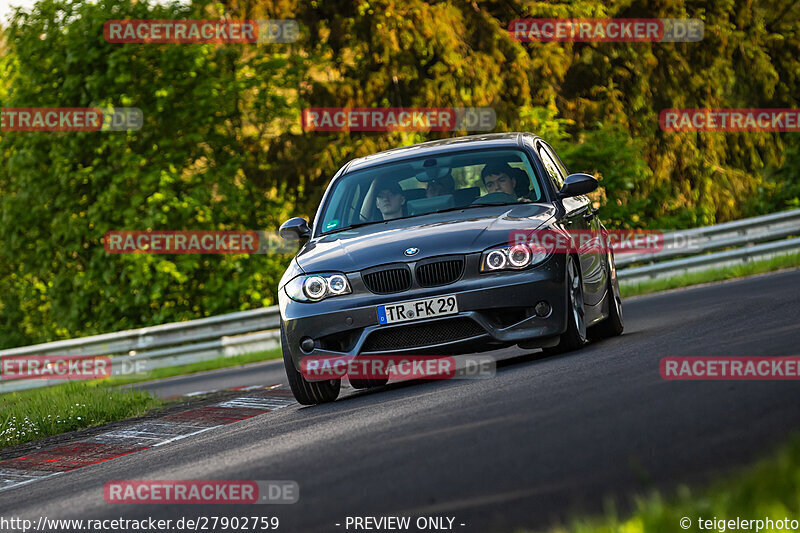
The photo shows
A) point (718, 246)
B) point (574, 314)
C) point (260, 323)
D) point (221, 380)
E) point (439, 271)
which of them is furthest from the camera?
point (260, 323)

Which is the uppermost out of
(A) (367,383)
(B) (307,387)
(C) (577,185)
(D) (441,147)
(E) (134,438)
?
(D) (441,147)

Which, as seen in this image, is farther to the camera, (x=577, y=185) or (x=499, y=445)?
(x=577, y=185)

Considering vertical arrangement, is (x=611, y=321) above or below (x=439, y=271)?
below

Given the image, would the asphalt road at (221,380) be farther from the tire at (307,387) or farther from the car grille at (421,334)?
the car grille at (421,334)

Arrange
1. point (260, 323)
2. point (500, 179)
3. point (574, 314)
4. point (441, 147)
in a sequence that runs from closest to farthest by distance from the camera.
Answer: point (574, 314), point (500, 179), point (441, 147), point (260, 323)

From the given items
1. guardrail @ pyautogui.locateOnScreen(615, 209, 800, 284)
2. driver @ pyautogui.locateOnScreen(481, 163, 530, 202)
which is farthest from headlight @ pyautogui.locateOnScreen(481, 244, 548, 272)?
guardrail @ pyautogui.locateOnScreen(615, 209, 800, 284)

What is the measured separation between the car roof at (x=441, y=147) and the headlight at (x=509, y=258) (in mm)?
1744

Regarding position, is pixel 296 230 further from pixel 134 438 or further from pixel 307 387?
pixel 134 438

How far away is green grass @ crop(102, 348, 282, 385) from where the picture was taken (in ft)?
67.7

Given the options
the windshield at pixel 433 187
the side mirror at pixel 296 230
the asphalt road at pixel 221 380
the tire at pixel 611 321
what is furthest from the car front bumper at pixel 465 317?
the asphalt road at pixel 221 380

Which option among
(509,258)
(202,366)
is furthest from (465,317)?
(202,366)

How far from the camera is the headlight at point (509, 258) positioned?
27.7ft

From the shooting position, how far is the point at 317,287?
8.73m

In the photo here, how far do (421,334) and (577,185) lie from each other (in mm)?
1964
